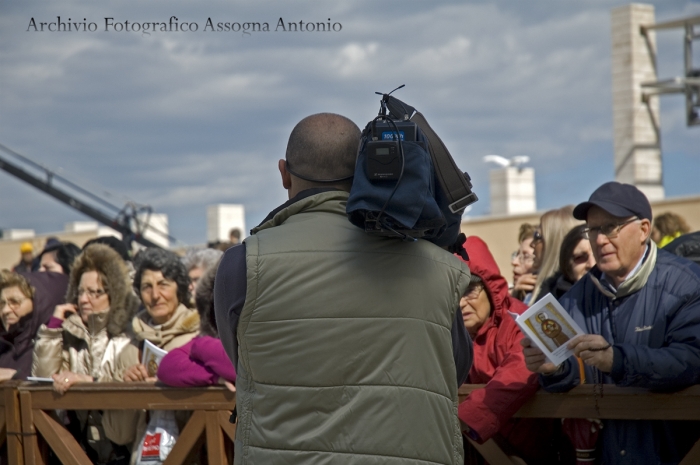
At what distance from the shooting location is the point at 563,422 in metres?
3.93

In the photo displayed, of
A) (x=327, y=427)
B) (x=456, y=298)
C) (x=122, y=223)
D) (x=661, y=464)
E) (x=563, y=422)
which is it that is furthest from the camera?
(x=122, y=223)

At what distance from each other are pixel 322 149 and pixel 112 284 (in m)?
3.14

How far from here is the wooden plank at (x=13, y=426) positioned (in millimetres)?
5184

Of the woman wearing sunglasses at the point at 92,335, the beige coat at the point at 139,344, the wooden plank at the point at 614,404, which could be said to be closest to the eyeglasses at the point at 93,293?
the woman wearing sunglasses at the point at 92,335

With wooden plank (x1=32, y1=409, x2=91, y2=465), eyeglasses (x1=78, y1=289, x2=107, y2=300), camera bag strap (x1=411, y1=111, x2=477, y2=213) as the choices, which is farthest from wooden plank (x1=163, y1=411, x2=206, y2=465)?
camera bag strap (x1=411, y1=111, x2=477, y2=213)

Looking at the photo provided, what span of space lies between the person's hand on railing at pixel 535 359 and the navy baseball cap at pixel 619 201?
0.60 metres

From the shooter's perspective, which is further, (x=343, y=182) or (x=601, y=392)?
(x=601, y=392)

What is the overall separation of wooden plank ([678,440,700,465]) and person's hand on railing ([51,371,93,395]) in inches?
125

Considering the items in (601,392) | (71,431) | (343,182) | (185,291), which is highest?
(343,182)

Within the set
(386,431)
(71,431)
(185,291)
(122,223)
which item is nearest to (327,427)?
(386,431)

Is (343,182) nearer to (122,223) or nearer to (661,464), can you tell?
(661,464)

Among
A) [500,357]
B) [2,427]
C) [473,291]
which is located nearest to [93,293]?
[2,427]

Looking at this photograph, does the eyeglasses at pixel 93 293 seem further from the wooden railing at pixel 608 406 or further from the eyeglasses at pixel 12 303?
the wooden railing at pixel 608 406

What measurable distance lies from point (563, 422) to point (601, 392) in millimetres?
285
